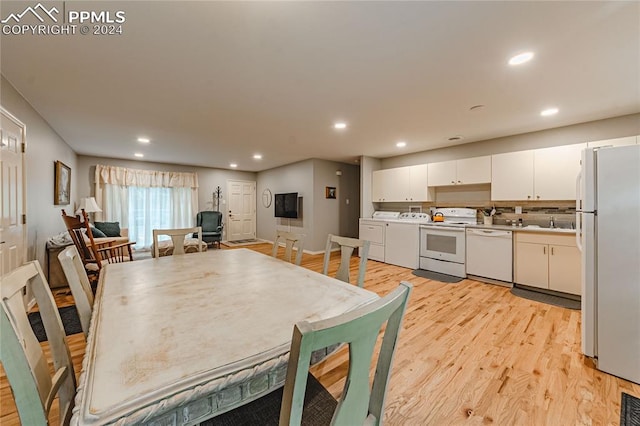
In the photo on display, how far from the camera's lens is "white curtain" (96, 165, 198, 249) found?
6117 mm

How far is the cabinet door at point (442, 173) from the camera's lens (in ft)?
15.1

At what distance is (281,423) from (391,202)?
556 cm

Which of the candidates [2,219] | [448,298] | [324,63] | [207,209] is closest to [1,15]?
[2,219]

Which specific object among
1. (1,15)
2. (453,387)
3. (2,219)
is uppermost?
(1,15)

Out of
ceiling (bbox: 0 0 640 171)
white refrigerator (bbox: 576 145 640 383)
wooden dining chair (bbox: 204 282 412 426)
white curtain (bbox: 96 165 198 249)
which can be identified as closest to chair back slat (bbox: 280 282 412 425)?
wooden dining chair (bbox: 204 282 412 426)

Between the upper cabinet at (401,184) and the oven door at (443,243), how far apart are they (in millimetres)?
784

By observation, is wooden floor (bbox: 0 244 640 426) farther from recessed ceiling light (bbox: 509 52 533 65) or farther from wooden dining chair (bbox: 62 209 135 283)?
recessed ceiling light (bbox: 509 52 533 65)

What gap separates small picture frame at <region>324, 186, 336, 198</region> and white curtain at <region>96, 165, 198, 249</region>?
3.73 meters

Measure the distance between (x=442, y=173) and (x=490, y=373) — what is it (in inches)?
140

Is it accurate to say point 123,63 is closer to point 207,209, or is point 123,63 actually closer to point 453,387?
point 453,387

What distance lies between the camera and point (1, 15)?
1.59 metres

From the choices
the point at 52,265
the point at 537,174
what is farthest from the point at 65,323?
the point at 537,174

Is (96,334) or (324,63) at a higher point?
(324,63)

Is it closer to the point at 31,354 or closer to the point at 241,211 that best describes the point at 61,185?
the point at 241,211
